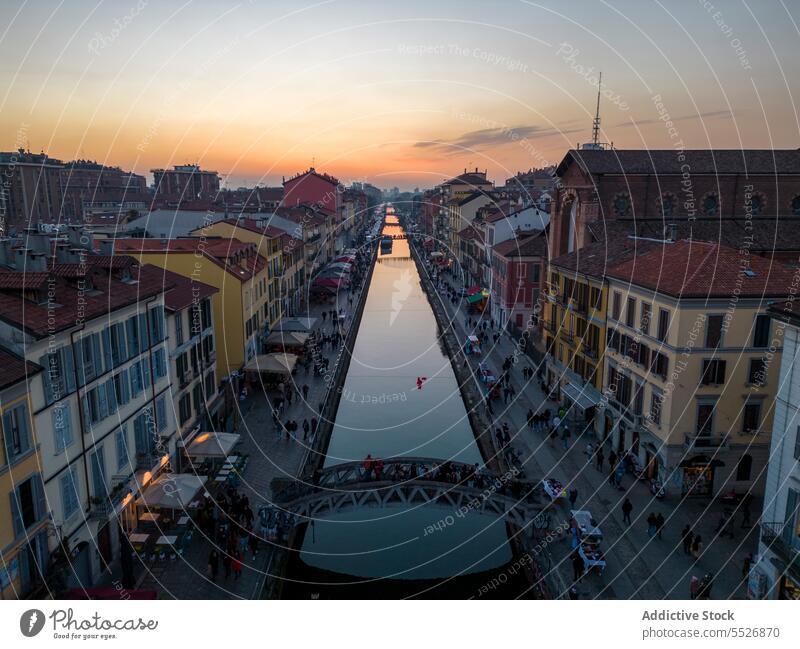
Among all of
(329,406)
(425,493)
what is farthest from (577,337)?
(329,406)

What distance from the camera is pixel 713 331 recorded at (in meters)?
22.9

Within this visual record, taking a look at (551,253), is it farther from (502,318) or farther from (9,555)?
(9,555)

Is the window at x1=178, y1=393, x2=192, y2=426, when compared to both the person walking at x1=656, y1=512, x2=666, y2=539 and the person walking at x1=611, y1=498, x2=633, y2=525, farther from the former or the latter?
the person walking at x1=656, y1=512, x2=666, y2=539

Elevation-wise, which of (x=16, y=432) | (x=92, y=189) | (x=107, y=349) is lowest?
(x=16, y=432)

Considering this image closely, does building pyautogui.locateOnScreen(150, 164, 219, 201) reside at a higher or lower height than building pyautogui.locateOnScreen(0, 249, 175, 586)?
higher

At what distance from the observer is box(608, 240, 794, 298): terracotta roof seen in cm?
2247

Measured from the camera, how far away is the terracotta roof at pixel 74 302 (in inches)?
616

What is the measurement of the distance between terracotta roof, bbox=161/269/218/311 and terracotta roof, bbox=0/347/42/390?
32.8ft

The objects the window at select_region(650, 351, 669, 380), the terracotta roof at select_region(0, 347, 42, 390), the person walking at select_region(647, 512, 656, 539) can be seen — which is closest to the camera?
the terracotta roof at select_region(0, 347, 42, 390)

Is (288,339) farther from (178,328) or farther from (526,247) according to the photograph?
(526,247)

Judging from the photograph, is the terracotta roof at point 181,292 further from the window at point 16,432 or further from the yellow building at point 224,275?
the window at point 16,432

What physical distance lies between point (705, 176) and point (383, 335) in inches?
1134

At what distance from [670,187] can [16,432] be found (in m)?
39.7

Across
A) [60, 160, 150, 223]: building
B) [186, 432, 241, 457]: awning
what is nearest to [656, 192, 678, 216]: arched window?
[186, 432, 241, 457]: awning
